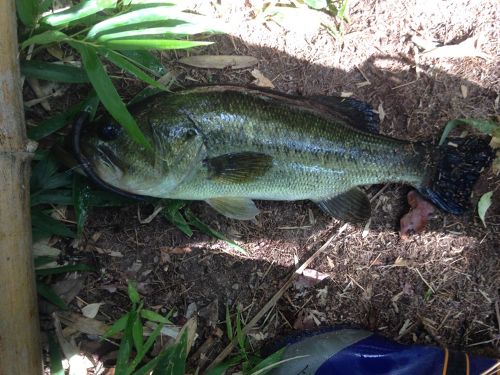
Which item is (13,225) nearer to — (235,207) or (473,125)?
(235,207)

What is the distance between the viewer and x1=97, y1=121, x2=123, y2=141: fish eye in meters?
2.69

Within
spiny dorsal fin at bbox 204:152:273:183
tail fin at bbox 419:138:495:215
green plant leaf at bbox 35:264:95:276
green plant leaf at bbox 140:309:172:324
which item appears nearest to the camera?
spiny dorsal fin at bbox 204:152:273:183

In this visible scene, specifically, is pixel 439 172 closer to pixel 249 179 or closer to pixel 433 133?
pixel 433 133

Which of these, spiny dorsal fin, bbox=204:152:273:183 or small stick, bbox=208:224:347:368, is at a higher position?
spiny dorsal fin, bbox=204:152:273:183

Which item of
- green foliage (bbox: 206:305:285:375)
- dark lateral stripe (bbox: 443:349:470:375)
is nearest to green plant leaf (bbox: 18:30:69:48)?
green foliage (bbox: 206:305:285:375)

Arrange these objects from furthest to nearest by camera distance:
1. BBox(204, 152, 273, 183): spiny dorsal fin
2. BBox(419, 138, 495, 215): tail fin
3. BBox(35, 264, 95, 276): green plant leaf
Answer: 1. BBox(419, 138, 495, 215): tail fin
2. BBox(35, 264, 95, 276): green plant leaf
3. BBox(204, 152, 273, 183): spiny dorsal fin

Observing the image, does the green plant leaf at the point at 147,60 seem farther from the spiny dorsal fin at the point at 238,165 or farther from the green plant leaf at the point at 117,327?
the green plant leaf at the point at 117,327

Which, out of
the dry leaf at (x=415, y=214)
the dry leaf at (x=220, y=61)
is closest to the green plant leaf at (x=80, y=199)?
the dry leaf at (x=220, y=61)

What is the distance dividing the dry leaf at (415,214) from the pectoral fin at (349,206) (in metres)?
0.33

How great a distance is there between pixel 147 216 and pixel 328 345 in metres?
1.49

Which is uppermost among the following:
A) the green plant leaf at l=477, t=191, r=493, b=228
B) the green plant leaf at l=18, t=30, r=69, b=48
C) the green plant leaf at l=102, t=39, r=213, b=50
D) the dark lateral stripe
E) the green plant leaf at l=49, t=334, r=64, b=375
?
the green plant leaf at l=18, t=30, r=69, b=48

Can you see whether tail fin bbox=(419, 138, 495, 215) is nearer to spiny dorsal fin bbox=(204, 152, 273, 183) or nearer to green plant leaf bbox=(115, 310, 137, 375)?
spiny dorsal fin bbox=(204, 152, 273, 183)

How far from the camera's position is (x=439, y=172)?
3230 millimetres

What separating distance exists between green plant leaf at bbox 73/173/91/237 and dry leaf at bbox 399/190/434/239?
2142 mm
